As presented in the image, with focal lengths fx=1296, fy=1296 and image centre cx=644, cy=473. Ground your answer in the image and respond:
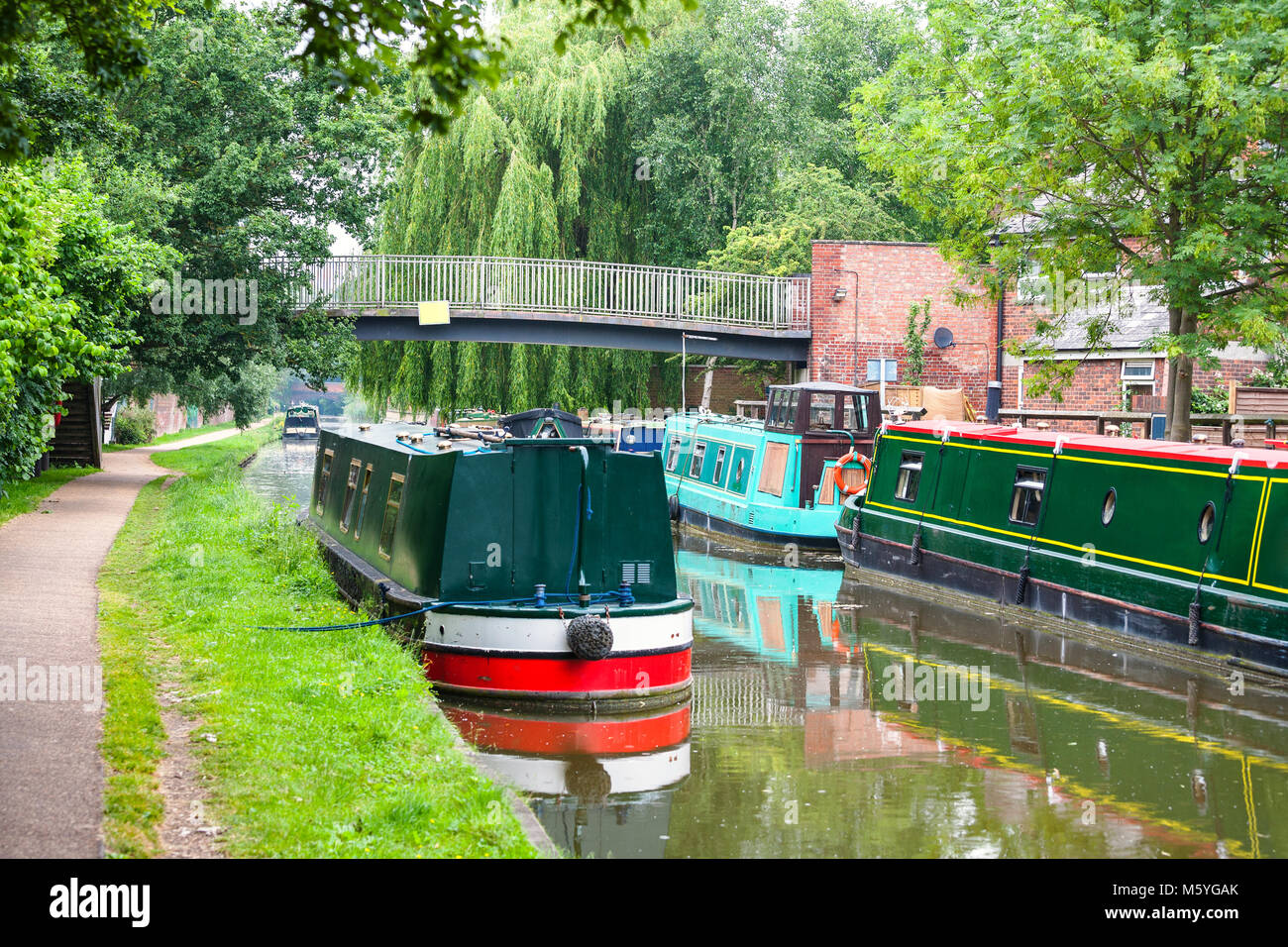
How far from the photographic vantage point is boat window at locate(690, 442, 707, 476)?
23.7 meters

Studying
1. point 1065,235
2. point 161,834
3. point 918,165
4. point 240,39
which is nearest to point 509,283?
point 240,39

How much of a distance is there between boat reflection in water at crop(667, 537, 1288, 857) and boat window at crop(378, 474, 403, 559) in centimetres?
303

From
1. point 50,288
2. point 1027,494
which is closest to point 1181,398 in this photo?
point 1027,494

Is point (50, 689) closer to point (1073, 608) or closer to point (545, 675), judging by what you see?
point (545, 675)

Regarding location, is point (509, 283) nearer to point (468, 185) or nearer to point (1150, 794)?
point (468, 185)

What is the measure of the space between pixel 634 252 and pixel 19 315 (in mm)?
21736

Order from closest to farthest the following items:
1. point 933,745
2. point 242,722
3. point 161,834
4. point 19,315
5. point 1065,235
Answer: point 161,834
point 242,722
point 933,745
point 19,315
point 1065,235

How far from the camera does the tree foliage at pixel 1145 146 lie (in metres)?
14.2

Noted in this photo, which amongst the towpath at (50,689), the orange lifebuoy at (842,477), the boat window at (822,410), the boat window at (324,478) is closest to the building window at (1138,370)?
the boat window at (822,410)

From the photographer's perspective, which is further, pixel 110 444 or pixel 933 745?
pixel 110 444

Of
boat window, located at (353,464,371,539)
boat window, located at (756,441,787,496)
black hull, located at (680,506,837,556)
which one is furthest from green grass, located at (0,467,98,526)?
boat window, located at (756,441,787,496)

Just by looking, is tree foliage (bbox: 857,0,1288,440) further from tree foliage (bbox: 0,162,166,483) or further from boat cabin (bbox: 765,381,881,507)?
tree foliage (bbox: 0,162,166,483)

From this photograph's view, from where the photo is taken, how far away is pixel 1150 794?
830cm

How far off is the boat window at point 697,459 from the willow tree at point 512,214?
262 inches
